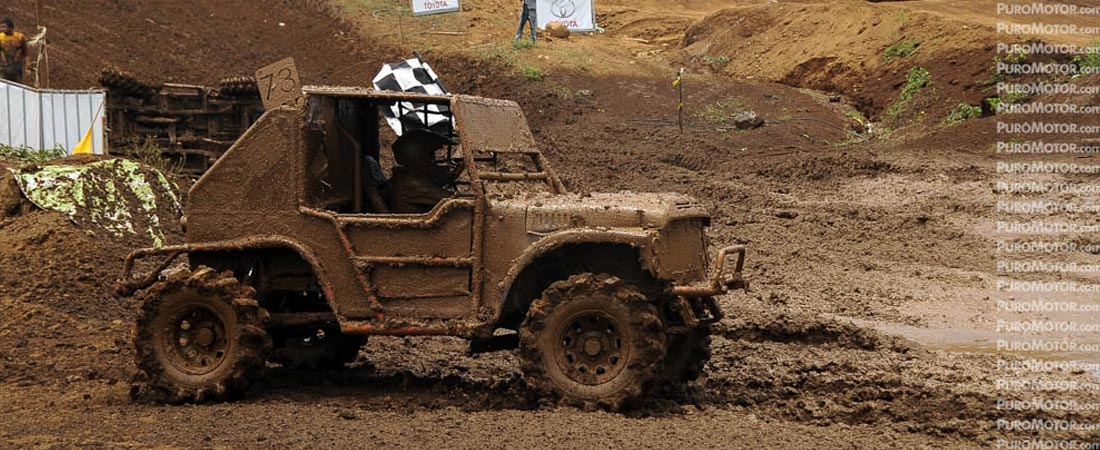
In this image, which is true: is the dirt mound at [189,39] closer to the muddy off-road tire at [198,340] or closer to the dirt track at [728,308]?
the dirt track at [728,308]

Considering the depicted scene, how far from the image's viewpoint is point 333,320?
8.52m

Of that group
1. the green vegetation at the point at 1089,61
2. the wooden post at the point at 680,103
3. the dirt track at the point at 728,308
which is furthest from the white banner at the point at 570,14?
the green vegetation at the point at 1089,61

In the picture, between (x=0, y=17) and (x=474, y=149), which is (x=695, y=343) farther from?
(x=0, y=17)

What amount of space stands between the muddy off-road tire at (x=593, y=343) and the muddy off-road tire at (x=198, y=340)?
1697 millimetres

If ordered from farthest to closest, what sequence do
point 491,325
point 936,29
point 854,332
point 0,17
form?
1. point 0,17
2. point 936,29
3. point 854,332
4. point 491,325

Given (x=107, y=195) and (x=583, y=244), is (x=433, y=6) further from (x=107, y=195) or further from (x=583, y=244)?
(x=583, y=244)

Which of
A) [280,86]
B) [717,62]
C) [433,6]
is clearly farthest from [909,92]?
[280,86]

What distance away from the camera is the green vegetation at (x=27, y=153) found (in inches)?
618

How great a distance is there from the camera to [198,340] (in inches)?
328

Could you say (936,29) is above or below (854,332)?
A: above

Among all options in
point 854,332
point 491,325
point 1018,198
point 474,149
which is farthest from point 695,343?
point 1018,198

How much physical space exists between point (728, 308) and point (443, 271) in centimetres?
407

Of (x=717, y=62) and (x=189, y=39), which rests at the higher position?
(x=189, y=39)

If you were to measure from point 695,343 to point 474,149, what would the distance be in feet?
6.02
